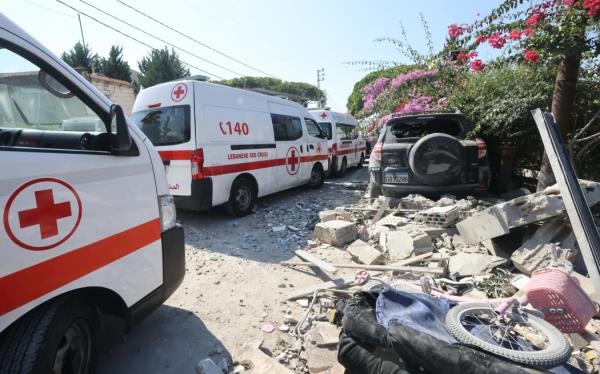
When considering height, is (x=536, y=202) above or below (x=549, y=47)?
below

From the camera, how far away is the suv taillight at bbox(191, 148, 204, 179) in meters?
4.99

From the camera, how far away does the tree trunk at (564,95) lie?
163 inches

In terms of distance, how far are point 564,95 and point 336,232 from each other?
345 centimetres

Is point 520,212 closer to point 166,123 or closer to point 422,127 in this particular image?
point 422,127

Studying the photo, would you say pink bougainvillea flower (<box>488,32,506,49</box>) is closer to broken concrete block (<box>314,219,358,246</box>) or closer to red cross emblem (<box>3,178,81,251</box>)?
broken concrete block (<box>314,219,358,246</box>)

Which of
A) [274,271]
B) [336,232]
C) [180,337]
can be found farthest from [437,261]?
[180,337]

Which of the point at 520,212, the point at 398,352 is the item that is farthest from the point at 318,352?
the point at 520,212

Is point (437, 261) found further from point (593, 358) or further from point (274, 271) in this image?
point (274, 271)

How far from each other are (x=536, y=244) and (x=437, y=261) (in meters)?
0.96

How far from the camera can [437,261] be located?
12.3 ft

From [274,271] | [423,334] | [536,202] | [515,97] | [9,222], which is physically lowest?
[274,271]

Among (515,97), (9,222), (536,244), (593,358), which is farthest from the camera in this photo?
(515,97)

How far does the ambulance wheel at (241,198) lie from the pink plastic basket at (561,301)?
4451 millimetres

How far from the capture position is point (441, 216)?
4.51 metres
